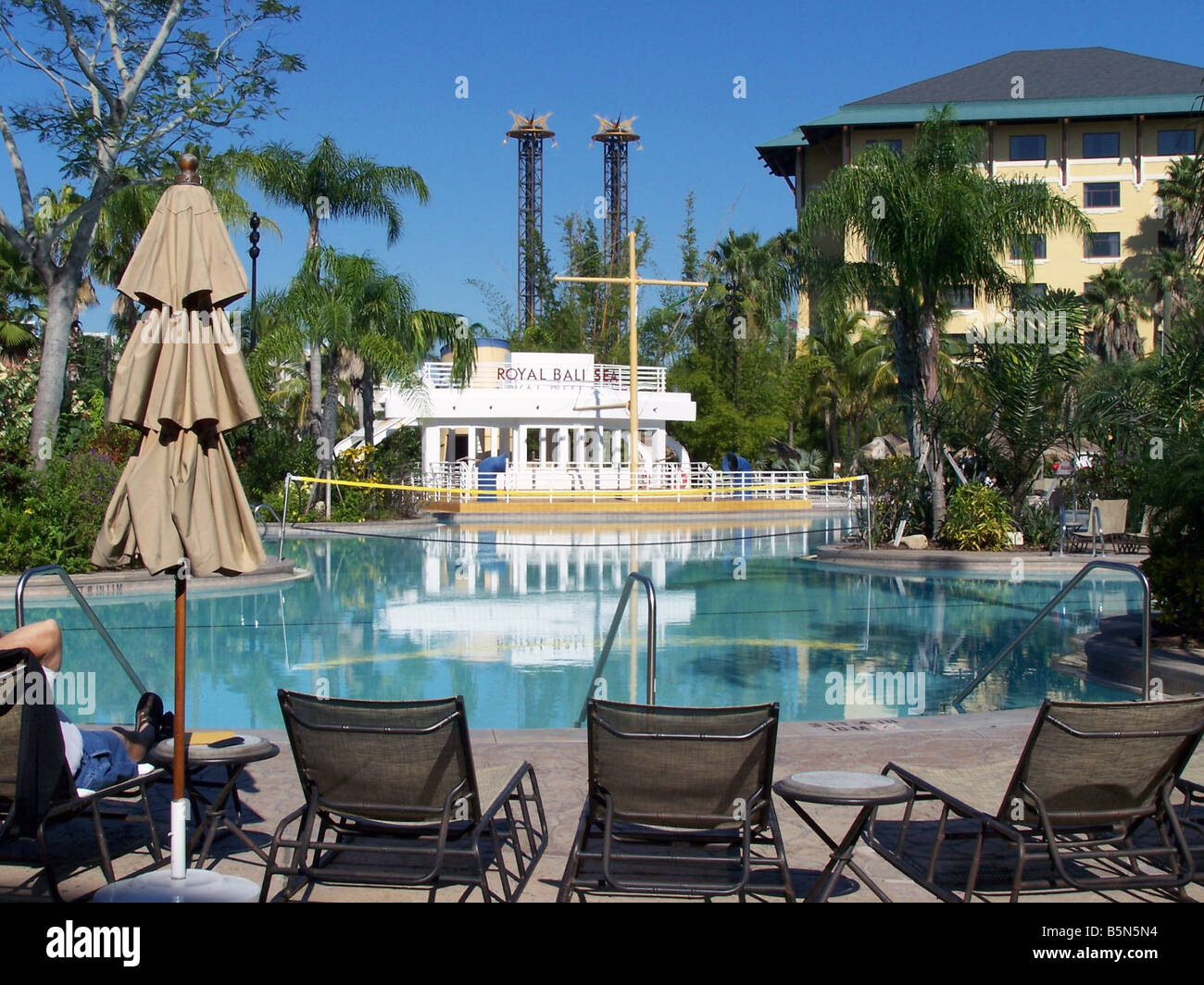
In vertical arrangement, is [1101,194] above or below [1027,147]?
below

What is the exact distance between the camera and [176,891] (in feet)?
12.8

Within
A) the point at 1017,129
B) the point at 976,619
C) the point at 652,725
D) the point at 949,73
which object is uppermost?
the point at 949,73

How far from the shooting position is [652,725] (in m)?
4.21

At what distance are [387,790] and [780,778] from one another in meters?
2.64

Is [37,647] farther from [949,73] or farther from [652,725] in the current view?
[949,73]

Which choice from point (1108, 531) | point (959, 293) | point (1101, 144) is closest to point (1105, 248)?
point (1101, 144)

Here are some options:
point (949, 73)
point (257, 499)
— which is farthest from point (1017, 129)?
point (257, 499)

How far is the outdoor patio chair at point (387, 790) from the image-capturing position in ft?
13.6

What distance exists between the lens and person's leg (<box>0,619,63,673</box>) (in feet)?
16.1

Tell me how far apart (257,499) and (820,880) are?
2449cm

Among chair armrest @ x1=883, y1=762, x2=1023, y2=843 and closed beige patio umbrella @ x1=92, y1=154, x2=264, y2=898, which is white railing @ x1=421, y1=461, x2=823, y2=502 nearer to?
chair armrest @ x1=883, y1=762, x2=1023, y2=843

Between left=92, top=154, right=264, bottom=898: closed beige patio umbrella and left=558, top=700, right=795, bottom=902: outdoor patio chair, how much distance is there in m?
1.51
